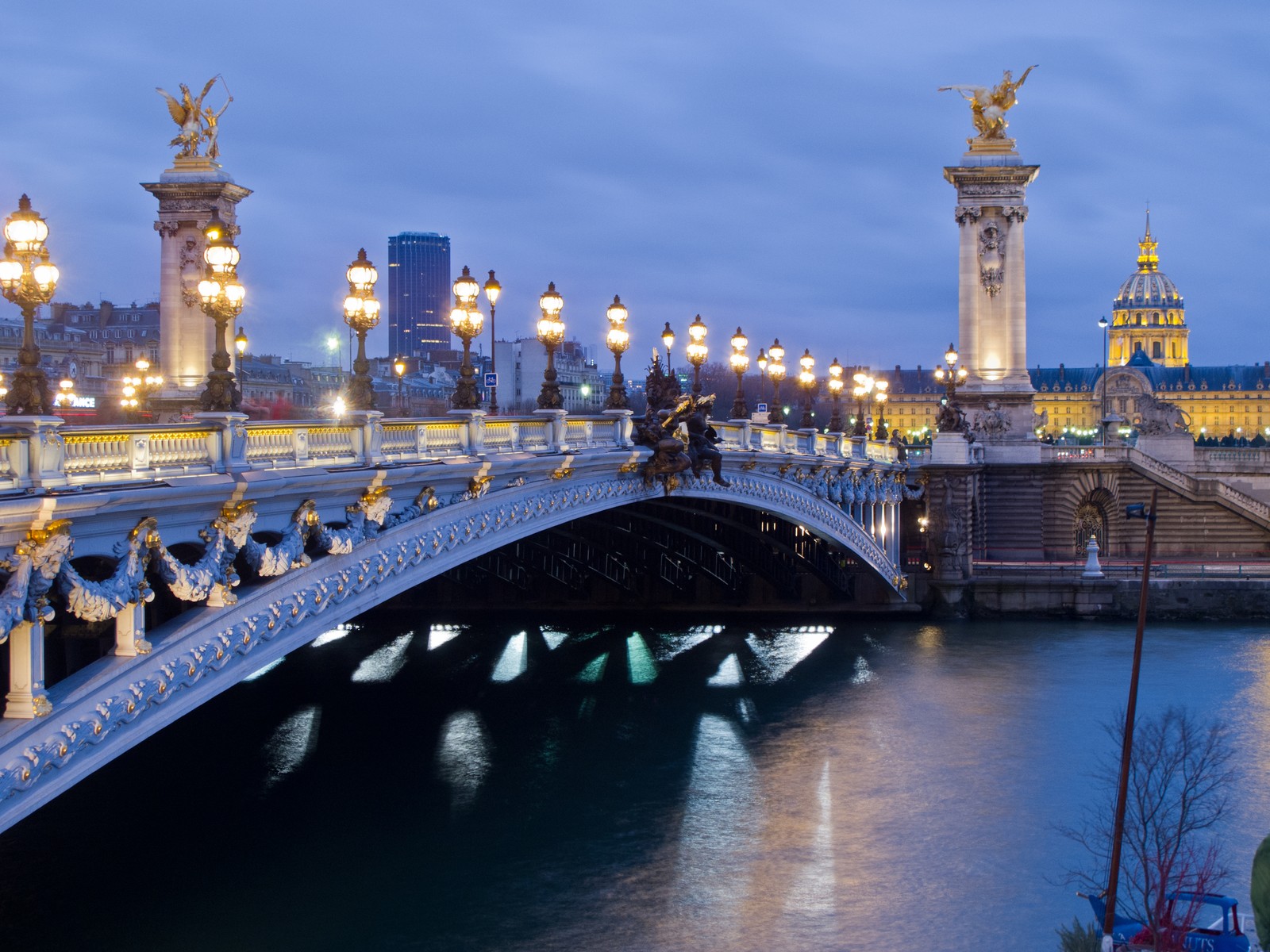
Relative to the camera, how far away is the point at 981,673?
138 ft

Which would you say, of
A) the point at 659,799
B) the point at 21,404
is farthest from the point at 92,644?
the point at 659,799

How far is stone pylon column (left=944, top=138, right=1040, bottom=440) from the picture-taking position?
2623 inches

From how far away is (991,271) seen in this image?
67.4 metres

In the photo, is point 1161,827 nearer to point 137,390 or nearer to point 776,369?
point 776,369

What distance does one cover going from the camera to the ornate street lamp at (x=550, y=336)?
2778cm

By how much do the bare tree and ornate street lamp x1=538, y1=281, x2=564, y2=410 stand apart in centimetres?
1063

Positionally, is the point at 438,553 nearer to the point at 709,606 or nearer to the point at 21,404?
the point at 21,404

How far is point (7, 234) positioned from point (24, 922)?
9.95m

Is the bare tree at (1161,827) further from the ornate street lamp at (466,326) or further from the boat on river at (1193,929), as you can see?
the ornate street lamp at (466,326)

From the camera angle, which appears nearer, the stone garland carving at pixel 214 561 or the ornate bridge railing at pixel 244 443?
the ornate bridge railing at pixel 244 443

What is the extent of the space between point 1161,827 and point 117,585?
15819 mm

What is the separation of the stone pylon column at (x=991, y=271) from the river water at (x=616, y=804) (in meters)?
22.4

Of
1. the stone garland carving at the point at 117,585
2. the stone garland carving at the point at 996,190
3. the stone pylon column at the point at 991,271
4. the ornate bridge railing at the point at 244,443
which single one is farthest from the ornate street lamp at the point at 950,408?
the stone garland carving at the point at 117,585

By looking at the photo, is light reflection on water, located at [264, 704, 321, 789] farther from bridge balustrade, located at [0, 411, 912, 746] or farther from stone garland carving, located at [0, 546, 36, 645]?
stone garland carving, located at [0, 546, 36, 645]
